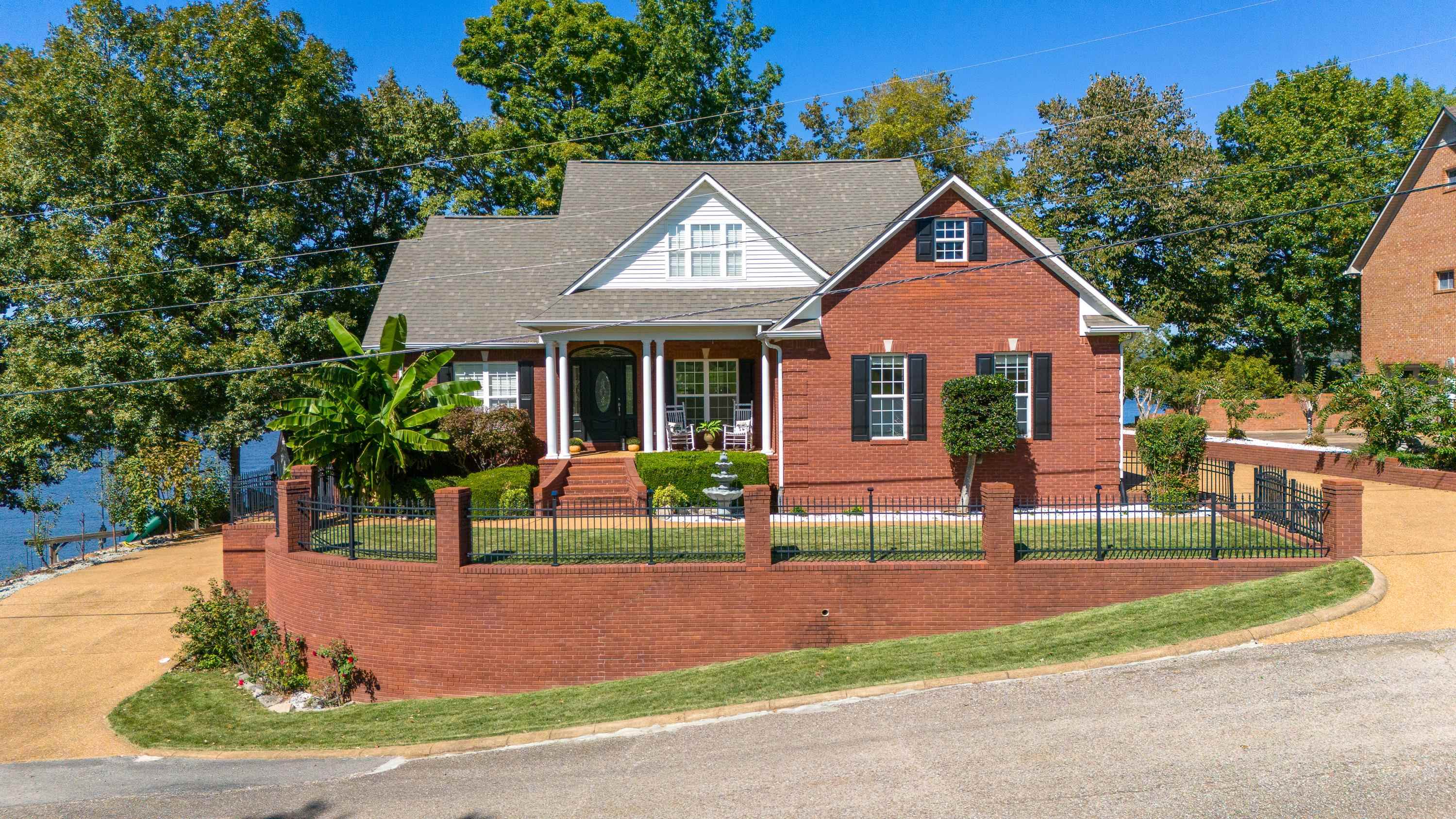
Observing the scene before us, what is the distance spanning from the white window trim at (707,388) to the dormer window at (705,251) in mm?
2267

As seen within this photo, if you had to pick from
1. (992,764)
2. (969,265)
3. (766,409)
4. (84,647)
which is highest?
(969,265)

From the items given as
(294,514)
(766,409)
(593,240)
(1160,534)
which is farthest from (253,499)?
(1160,534)

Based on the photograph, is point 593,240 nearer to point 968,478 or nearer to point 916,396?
point 916,396

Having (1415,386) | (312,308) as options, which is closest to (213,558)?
(312,308)

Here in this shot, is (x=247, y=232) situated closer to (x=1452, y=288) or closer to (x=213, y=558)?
(x=213, y=558)

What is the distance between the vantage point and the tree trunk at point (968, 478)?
17.3 meters

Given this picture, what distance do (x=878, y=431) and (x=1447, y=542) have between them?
9.39 m

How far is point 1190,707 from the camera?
9094mm

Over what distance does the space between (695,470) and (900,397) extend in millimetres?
4524

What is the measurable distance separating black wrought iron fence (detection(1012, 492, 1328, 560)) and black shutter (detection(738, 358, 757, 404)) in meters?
7.98

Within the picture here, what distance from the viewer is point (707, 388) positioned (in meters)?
22.4

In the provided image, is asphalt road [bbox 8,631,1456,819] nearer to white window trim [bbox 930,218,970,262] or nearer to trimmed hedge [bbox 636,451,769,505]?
trimmed hedge [bbox 636,451,769,505]

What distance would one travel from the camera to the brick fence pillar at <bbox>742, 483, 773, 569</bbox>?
40.8 ft

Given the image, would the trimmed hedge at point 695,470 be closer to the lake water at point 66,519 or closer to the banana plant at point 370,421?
the banana plant at point 370,421
